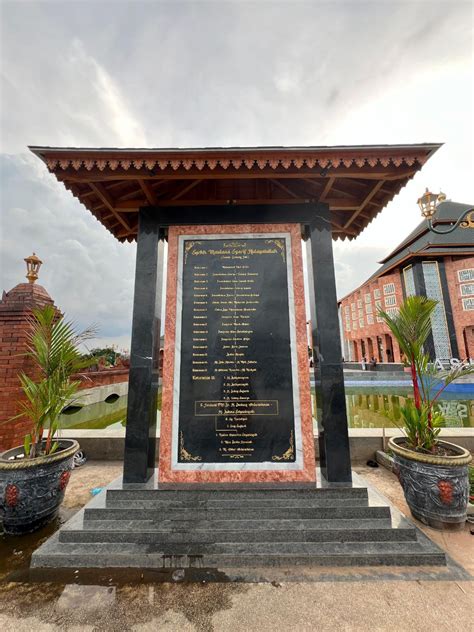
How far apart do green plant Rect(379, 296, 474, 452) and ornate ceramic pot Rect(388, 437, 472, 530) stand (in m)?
0.32

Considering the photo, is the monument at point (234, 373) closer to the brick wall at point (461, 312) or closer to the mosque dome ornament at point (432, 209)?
the mosque dome ornament at point (432, 209)

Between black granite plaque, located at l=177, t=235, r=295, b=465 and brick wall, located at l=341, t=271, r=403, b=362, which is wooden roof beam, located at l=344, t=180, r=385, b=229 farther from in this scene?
brick wall, located at l=341, t=271, r=403, b=362

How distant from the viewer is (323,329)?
3.71m

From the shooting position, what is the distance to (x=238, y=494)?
125 inches

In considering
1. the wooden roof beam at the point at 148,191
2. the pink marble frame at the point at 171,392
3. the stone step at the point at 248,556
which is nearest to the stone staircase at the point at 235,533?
the stone step at the point at 248,556

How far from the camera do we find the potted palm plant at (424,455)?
319cm

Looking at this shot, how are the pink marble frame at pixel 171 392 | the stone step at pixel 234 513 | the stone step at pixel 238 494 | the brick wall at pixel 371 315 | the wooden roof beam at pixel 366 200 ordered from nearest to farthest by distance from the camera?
the stone step at pixel 234 513 → the stone step at pixel 238 494 → the pink marble frame at pixel 171 392 → the wooden roof beam at pixel 366 200 → the brick wall at pixel 371 315

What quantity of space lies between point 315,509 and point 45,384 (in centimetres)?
364

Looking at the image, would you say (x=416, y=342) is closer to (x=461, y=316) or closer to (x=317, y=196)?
(x=317, y=196)

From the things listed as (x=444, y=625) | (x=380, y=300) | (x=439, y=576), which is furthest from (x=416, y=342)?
(x=380, y=300)

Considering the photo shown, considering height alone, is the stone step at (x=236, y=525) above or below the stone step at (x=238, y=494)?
below

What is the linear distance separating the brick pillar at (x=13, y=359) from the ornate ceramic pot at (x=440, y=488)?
617 cm

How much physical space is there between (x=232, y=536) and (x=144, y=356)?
226cm

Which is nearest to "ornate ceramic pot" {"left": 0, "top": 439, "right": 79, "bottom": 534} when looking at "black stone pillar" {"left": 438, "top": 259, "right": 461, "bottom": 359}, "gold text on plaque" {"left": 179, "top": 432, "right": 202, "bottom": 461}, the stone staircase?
the stone staircase
